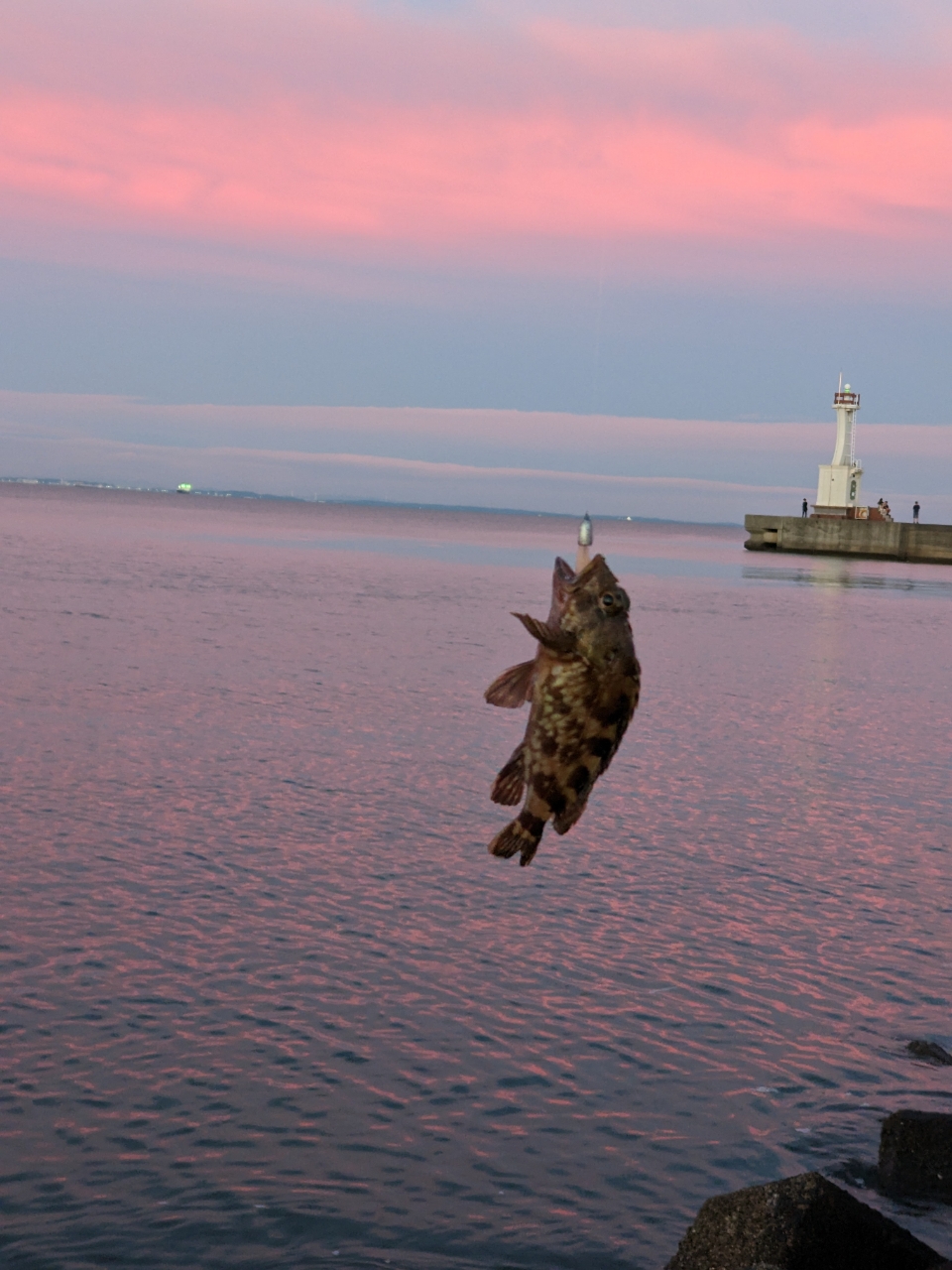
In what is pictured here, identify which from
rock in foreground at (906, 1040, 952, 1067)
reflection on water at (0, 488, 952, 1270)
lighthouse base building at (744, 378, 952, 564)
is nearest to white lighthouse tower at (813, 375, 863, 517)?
lighthouse base building at (744, 378, 952, 564)

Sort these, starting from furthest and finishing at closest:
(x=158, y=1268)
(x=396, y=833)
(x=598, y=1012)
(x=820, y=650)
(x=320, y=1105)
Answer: (x=820, y=650)
(x=396, y=833)
(x=598, y=1012)
(x=320, y=1105)
(x=158, y=1268)

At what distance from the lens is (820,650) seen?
5662 centimetres

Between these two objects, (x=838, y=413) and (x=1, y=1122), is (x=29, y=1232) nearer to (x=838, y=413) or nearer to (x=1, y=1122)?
(x=1, y=1122)

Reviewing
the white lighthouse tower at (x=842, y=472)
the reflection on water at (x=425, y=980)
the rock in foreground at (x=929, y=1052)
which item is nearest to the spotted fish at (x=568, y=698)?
the reflection on water at (x=425, y=980)

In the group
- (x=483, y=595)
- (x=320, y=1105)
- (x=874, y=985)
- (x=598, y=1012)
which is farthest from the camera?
(x=483, y=595)

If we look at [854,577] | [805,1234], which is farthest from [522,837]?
[854,577]

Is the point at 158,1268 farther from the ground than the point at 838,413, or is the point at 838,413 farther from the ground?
the point at 838,413

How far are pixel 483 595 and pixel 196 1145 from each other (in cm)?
7362

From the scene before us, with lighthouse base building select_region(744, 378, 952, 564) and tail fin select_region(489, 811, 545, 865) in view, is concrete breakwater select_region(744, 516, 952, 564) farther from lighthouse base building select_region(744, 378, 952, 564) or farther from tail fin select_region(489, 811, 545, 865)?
tail fin select_region(489, 811, 545, 865)

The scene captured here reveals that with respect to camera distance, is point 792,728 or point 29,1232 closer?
point 29,1232

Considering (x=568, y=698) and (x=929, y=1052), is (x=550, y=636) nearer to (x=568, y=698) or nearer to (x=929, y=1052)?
(x=568, y=698)

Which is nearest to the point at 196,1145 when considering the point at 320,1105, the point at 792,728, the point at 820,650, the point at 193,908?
the point at 320,1105

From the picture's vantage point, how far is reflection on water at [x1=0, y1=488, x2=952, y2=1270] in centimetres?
1051

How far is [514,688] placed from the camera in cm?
486
